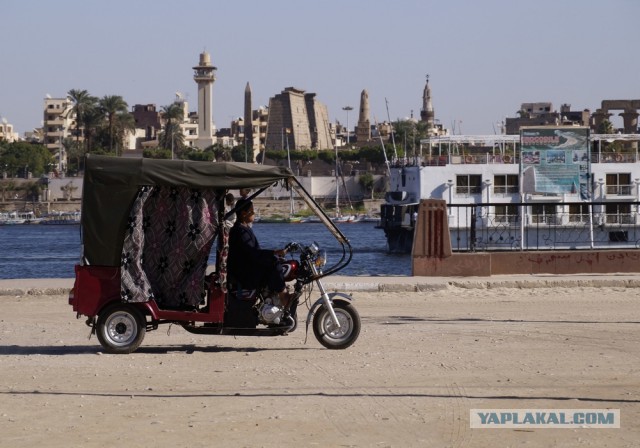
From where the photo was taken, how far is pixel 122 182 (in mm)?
11062

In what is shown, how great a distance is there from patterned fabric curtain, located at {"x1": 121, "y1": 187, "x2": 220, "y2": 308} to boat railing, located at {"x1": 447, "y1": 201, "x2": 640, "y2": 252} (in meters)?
10.5

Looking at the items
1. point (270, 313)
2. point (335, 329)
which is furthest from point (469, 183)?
point (270, 313)

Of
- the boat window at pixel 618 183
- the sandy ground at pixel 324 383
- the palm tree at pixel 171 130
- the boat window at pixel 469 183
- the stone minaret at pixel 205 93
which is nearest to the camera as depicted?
the sandy ground at pixel 324 383

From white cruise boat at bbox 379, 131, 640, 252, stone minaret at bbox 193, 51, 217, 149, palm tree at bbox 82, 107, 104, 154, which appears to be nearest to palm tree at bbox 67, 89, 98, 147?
palm tree at bbox 82, 107, 104, 154

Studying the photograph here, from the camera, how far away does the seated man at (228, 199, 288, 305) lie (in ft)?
36.2

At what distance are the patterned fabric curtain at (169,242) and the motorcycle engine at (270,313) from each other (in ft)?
2.06

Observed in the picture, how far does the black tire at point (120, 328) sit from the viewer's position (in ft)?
36.6

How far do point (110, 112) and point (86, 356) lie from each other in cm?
12067

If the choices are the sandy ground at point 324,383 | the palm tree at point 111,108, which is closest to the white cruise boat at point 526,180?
the sandy ground at point 324,383

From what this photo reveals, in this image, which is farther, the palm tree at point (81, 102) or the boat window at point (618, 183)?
the palm tree at point (81, 102)

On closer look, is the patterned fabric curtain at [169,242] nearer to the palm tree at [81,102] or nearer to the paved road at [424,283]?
the paved road at [424,283]

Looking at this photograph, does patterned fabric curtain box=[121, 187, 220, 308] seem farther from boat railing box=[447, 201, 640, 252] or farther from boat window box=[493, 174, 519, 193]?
boat window box=[493, 174, 519, 193]

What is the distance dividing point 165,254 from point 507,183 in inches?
1771

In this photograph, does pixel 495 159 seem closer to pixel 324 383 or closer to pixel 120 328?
pixel 120 328
